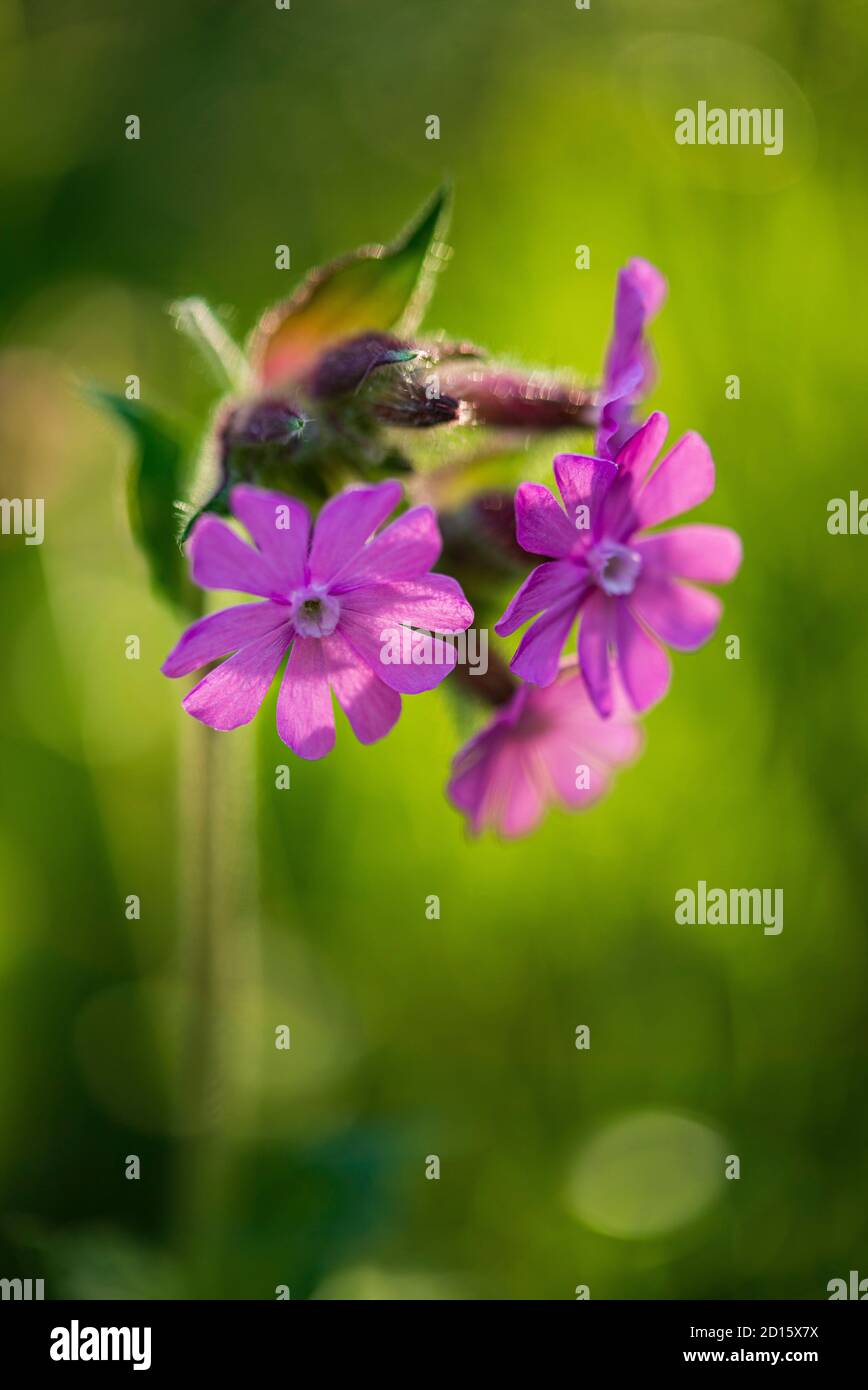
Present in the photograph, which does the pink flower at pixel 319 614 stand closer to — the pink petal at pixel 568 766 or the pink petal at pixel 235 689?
the pink petal at pixel 235 689

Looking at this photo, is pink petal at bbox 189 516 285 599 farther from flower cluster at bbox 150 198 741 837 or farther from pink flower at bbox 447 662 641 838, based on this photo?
pink flower at bbox 447 662 641 838

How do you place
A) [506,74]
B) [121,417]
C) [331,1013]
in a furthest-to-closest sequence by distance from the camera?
[506,74] < [331,1013] < [121,417]

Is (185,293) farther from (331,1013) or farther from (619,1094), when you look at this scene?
(619,1094)

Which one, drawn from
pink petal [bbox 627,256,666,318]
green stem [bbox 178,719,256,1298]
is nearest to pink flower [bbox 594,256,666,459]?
pink petal [bbox 627,256,666,318]

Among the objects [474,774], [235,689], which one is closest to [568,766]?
[474,774]

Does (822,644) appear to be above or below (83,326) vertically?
below

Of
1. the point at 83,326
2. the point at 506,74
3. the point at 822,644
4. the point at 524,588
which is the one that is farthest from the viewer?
the point at 506,74
